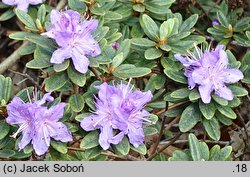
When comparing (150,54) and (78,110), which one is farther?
(150,54)

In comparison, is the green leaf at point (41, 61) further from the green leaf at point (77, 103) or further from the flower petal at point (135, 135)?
the flower petal at point (135, 135)

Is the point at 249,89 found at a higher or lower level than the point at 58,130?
lower

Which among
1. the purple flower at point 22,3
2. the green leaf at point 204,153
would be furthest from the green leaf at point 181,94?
the purple flower at point 22,3

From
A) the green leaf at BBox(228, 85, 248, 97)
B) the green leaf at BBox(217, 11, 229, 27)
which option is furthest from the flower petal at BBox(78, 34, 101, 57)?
the green leaf at BBox(217, 11, 229, 27)

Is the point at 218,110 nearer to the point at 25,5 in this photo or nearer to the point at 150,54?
the point at 150,54

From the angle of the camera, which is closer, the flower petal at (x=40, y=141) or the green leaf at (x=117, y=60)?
the flower petal at (x=40, y=141)

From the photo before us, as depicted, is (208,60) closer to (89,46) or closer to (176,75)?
(176,75)
